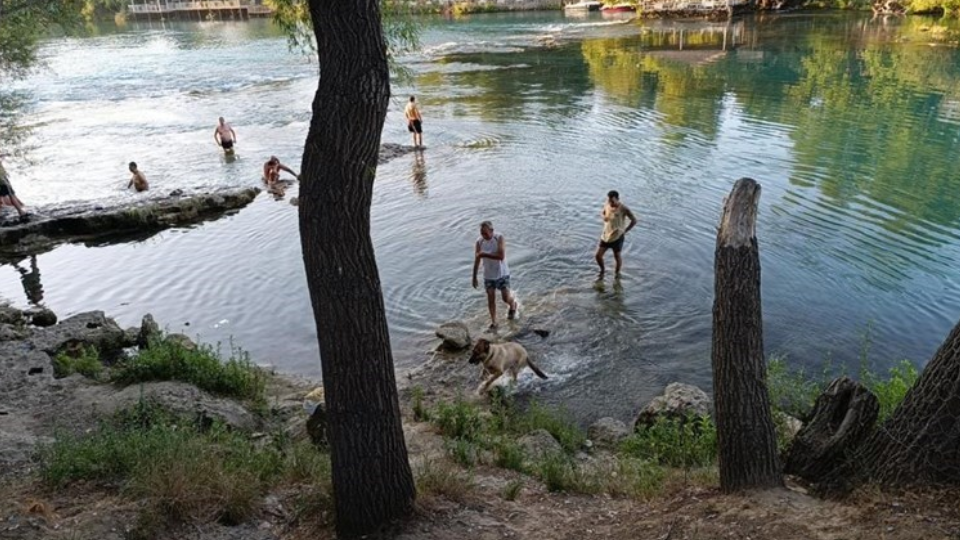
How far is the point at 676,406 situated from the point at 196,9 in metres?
106

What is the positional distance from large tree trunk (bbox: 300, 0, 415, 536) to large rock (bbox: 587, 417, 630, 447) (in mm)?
3719

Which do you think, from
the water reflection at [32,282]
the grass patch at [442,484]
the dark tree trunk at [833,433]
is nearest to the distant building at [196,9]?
the water reflection at [32,282]

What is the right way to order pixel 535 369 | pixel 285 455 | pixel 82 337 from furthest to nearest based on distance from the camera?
pixel 82 337 → pixel 535 369 → pixel 285 455

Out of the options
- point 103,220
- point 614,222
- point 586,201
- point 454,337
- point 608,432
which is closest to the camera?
point 608,432

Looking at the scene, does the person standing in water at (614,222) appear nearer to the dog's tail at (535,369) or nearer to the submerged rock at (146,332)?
the dog's tail at (535,369)

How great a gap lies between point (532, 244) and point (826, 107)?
58.2 ft

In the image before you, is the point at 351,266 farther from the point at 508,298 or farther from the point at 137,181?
the point at 137,181

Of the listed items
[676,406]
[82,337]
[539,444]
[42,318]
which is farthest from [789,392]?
[42,318]

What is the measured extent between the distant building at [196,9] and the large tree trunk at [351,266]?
315 ft

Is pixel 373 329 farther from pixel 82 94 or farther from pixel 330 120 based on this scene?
pixel 82 94

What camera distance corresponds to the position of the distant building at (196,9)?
93919mm

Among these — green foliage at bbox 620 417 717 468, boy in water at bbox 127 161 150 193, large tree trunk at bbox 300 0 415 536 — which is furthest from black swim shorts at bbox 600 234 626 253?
boy in water at bbox 127 161 150 193

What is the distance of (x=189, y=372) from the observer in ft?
29.6

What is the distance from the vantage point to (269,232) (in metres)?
17.3
